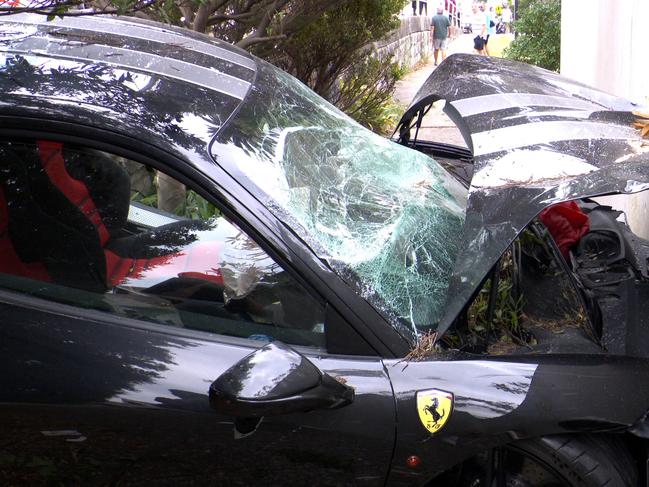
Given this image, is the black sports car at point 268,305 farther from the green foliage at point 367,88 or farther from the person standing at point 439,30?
the person standing at point 439,30

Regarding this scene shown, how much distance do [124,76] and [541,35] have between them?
9603 millimetres

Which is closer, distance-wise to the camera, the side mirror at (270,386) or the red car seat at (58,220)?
the side mirror at (270,386)

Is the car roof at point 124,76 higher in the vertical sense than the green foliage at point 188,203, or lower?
higher

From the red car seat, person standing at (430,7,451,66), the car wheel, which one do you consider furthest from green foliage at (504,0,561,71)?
person standing at (430,7,451,66)

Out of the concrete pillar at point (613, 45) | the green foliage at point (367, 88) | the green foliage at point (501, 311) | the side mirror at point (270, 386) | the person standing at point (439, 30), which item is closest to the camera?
the side mirror at point (270, 386)

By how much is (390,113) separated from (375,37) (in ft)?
8.85

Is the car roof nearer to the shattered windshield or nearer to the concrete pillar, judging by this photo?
the shattered windshield

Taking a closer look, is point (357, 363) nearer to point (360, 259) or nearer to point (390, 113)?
point (360, 259)

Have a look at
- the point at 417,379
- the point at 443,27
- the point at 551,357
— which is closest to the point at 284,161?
the point at 417,379

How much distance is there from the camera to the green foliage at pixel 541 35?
1094cm

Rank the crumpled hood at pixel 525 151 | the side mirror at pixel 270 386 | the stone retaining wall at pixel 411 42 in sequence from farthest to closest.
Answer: the stone retaining wall at pixel 411 42, the crumpled hood at pixel 525 151, the side mirror at pixel 270 386

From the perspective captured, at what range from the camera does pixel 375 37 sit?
8.01 meters

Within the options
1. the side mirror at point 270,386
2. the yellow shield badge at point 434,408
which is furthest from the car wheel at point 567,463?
the side mirror at point 270,386

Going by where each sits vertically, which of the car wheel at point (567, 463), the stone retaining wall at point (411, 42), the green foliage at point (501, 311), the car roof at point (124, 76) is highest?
the stone retaining wall at point (411, 42)
